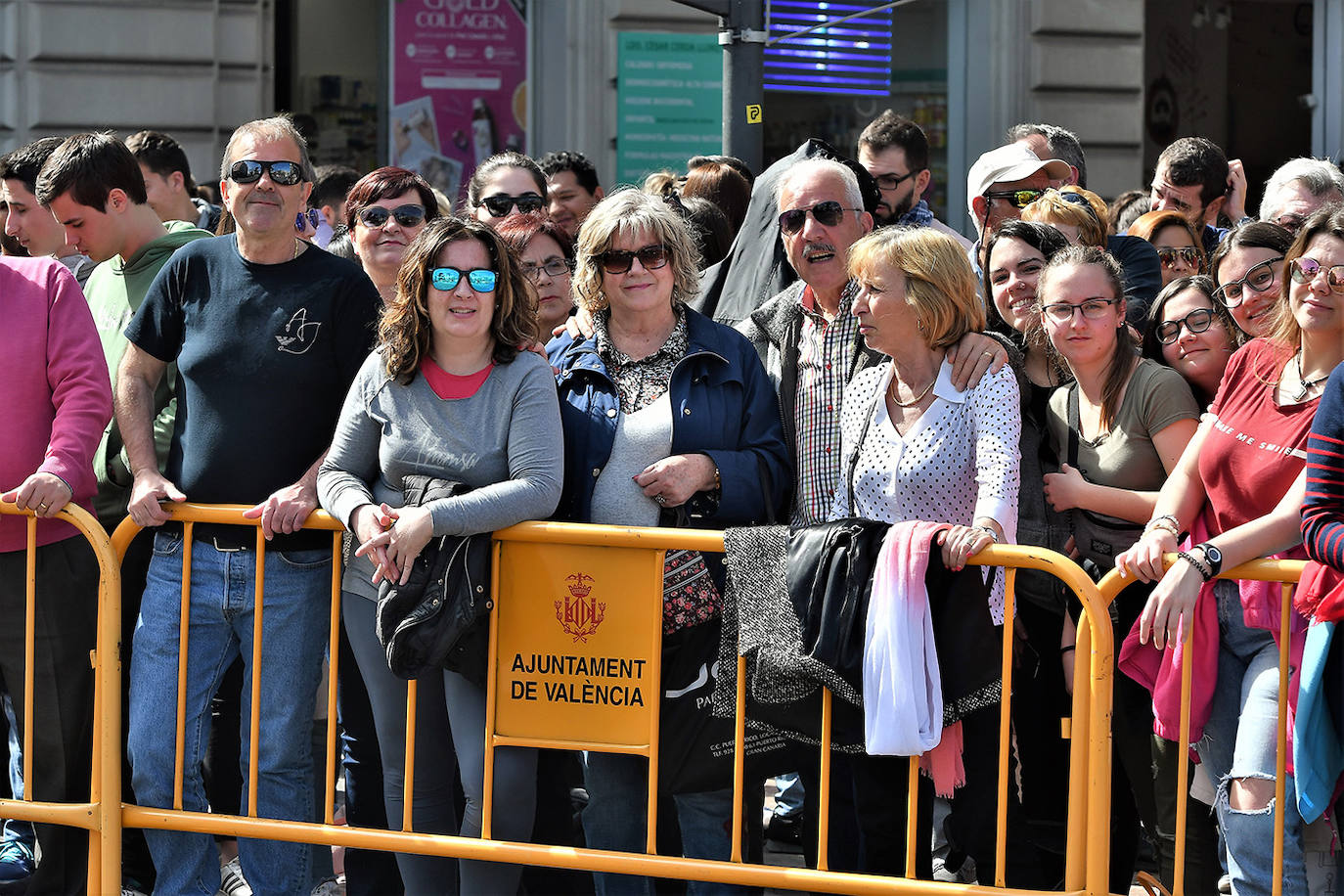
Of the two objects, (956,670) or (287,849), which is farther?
(287,849)

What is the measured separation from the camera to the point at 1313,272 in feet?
12.2

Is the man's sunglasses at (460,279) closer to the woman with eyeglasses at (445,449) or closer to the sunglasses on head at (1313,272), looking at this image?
the woman with eyeglasses at (445,449)

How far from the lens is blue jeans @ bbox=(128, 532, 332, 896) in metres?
4.29

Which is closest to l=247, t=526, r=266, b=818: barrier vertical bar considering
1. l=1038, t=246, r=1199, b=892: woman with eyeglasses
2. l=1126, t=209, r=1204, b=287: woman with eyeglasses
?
l=1038, t=246, r=1199, b=892: woman with eyeglasses

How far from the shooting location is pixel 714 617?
407 cm

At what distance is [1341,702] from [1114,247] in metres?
2.16

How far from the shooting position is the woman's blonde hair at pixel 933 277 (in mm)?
3971

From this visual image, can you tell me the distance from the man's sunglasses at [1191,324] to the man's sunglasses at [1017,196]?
148cm

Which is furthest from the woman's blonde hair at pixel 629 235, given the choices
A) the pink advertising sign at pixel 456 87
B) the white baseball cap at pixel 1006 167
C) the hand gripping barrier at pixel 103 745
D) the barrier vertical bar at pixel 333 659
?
the pink advertising sign at pixel 456 87

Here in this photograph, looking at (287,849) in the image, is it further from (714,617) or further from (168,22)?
(168,22)

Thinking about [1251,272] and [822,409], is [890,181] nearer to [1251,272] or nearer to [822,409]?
[1251,272]

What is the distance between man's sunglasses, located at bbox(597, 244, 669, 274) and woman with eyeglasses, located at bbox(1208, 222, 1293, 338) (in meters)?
1.58

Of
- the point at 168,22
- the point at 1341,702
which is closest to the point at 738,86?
the point at 1341,702

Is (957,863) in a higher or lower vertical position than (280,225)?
lower
